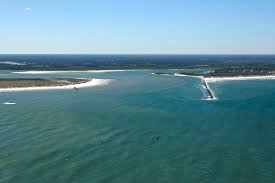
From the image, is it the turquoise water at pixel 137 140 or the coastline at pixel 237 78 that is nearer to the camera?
the turquoise water at pixel 137 140

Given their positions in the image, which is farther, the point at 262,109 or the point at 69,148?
the point at 262,109

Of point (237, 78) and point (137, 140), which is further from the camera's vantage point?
point (237, 78)

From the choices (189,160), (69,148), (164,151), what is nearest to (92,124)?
(69,148)

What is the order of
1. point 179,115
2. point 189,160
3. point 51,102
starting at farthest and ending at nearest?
point 51,102 → point 179,115 → point 189,160

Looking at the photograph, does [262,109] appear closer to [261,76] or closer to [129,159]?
[129,159]

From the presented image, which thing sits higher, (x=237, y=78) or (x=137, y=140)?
(x=237, y=78)

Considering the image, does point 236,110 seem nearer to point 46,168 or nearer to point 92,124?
point 92,124

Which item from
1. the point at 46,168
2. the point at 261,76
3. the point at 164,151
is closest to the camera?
the point at 46,168

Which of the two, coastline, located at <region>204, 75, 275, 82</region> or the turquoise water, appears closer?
the turquoise water
